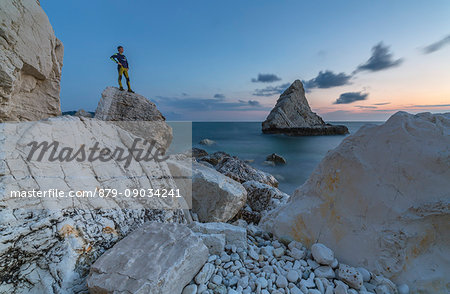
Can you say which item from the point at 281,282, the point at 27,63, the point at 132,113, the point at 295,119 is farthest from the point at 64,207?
the point at 295,119

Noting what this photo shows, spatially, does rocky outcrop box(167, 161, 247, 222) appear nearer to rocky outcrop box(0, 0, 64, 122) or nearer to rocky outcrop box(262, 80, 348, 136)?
rocky outcrop box(0, 0, 64, 122)

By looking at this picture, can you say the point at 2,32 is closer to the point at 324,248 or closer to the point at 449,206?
the point at 324,248

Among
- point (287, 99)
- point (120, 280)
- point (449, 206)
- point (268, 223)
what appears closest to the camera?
point (120, 280)

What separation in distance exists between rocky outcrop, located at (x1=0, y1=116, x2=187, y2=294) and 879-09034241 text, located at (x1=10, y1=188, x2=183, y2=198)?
0.02m

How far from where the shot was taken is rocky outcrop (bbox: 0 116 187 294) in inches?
68.1

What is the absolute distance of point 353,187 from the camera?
7.95ft

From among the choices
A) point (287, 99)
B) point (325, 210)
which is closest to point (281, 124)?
point (287, 99)

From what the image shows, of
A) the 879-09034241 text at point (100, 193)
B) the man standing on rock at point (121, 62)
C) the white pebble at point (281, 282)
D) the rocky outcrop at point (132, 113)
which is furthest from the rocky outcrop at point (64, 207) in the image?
the man standing on rock at point (121, 62)

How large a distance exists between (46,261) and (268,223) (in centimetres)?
269

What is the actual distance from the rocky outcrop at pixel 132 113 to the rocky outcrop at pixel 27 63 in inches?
66.6

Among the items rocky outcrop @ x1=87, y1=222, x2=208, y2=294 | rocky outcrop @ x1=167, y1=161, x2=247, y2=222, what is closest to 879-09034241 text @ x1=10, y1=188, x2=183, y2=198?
rocky outcrop @ x1=167, y1=161, x2=247, y2=222

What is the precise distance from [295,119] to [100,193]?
152 ft

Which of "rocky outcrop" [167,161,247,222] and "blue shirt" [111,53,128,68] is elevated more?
"blue shirt" [111,53,128,68]

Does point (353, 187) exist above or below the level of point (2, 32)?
below
